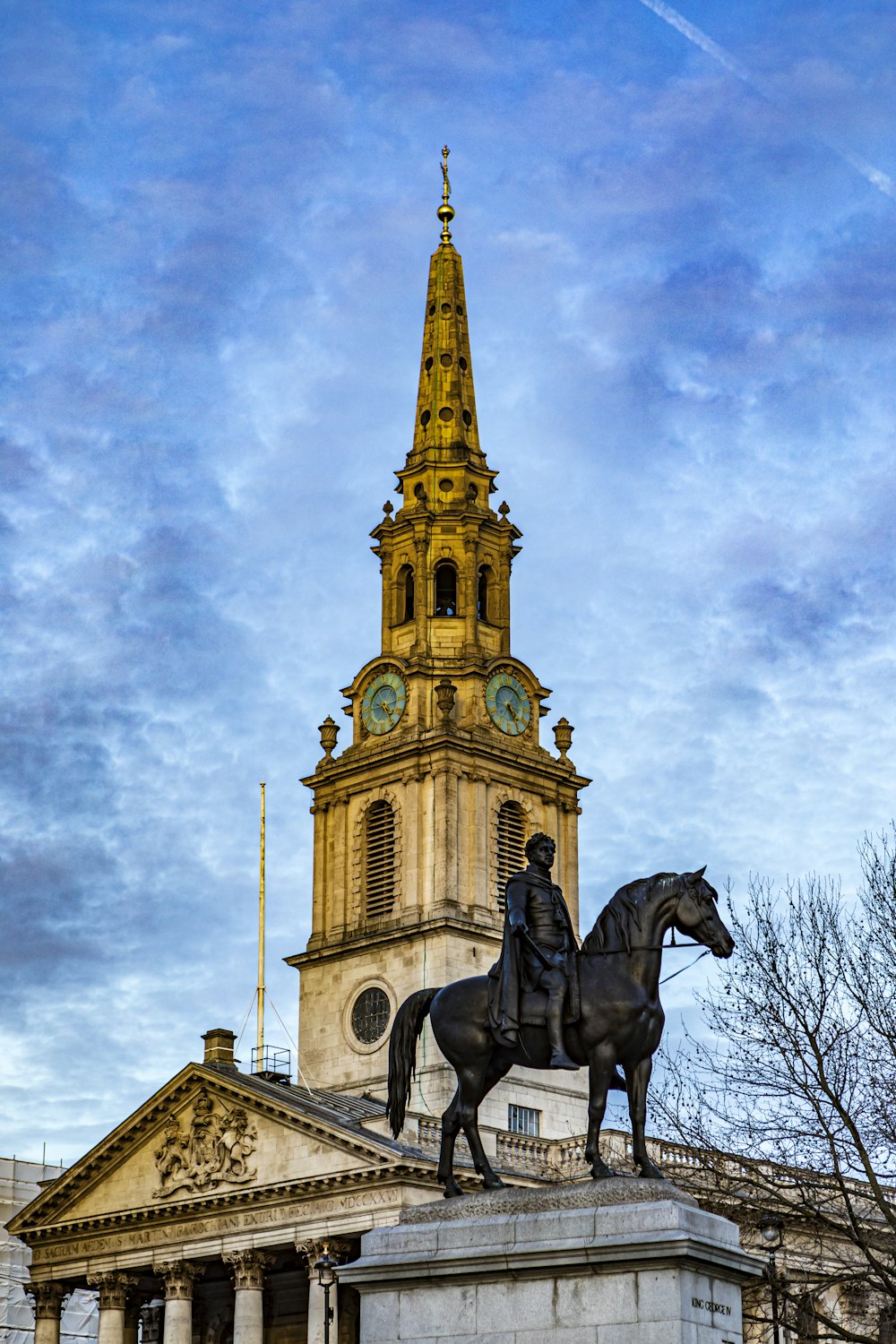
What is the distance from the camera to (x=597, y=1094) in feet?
75.5

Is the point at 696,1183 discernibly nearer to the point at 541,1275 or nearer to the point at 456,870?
the point at 541,1275

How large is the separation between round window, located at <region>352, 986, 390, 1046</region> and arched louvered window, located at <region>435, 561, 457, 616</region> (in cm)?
1512

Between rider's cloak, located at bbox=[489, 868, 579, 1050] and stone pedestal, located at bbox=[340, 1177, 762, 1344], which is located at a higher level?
rider's cloak, located at bbox=[489, 868, 579, 1050]

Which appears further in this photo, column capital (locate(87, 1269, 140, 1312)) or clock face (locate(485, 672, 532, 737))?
clock face (locate(485, 672, 532, 737))

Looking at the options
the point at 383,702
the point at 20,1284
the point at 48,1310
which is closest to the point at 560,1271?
the point at 48,1310

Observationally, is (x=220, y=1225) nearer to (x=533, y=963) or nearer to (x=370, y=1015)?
(x=370, y=1015)

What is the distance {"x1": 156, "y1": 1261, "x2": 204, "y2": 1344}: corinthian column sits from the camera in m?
69.2

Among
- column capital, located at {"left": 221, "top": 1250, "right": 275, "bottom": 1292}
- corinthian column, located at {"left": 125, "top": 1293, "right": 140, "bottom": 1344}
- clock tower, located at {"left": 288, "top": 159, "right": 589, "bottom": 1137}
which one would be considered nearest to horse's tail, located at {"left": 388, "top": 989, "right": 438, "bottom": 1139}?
column capital, located at {"left": 221, "top": 1250, "right": 275, "bottom": 1292}

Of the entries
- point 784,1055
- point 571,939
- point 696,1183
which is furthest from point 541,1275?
point 696,1183

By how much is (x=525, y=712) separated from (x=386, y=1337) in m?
63.3

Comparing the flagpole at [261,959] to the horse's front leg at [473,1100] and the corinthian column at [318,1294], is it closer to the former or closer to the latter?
the corinthian column at [318,1294]

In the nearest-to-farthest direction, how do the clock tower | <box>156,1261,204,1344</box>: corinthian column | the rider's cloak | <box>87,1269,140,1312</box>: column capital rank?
1. the rider's cloak
2. <box>156,1261,204,1344</box>: corinthian column
3. <box>87,1269,140,1312</box>: column capital
4. the clock tower

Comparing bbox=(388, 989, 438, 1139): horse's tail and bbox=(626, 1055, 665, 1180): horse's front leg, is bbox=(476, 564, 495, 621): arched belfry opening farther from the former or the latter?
bbox=(626, 1055, 665, 1180): horse's front leg

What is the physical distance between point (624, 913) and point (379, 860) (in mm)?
58993
